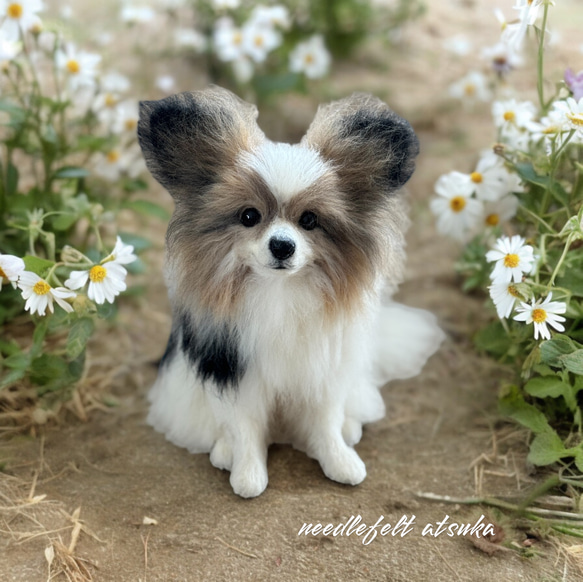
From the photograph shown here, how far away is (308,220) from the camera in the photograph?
6.80 ft

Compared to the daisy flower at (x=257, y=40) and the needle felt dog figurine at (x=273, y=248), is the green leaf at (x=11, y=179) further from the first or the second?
the daisy flower at (x=257, y=40)

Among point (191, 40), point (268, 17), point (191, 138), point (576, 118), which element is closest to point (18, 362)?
point (191, 138)

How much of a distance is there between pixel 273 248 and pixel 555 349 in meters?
1.07

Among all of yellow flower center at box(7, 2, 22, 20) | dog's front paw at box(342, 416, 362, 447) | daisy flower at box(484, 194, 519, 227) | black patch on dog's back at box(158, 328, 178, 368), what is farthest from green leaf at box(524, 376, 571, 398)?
yellow flower center at box(7, 2, 22, 20)

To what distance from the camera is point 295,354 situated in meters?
2.26

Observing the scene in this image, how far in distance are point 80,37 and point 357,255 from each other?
3.39m

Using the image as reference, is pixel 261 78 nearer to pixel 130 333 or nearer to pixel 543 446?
pixel 130 333

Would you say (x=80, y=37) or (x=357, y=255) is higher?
(x=357, y=255)

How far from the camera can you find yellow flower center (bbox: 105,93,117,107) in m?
3.45

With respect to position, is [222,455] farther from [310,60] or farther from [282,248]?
[310,60]

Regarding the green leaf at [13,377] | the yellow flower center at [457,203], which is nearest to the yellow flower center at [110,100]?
the green leaf at [13,377]

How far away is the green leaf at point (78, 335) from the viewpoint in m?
2.40

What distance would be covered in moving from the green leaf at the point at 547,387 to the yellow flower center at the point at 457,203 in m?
0.89

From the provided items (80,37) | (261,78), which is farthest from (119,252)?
(80,37)
